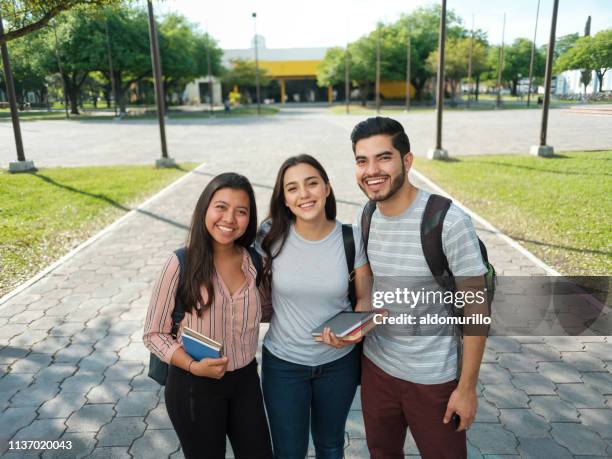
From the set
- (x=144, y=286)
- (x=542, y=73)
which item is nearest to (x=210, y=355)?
(x=144, y=286)

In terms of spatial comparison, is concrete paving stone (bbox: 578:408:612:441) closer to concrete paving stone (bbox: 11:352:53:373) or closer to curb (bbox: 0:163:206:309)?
concrete paving stone (bbox: 11:352:53:373)

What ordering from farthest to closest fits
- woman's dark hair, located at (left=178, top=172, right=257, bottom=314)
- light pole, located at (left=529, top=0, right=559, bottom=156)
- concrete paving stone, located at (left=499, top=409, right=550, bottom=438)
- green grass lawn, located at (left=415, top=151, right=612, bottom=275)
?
green grass lawn, located at (left=415, top=151, right=612, bottom=275) → light pole, located at (left=529, top=0, right=559, bottom=156) → concrete paving stone, located at (left=499, top=409, right=550, bottom=438) → woman's dark hair, located at (left=178, top=172, right=257, bottom=314)

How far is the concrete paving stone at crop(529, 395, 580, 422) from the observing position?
3.31 metres

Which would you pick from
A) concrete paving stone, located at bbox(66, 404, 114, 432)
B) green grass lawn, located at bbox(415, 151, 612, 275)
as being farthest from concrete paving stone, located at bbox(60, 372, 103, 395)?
green grass lawn, located at bbox(415, 151, 612, 275)

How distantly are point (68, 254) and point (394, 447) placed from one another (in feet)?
20.1

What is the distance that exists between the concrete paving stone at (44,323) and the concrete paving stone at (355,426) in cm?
317

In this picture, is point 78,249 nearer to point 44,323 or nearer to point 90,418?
point 44,323

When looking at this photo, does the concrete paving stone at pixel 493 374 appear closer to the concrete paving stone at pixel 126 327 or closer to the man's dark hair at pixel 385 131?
the man's dark hair at pixel 385 131

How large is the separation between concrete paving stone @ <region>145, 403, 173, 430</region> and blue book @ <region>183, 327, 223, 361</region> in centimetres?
151

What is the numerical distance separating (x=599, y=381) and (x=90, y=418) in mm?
3786

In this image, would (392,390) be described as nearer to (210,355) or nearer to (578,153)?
(210,355)

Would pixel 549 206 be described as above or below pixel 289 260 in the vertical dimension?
below

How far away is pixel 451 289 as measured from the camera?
6.69 ft

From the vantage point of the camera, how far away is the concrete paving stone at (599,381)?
11.9 feet
